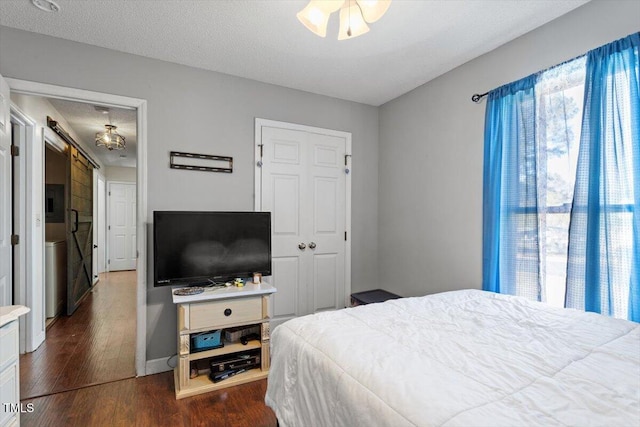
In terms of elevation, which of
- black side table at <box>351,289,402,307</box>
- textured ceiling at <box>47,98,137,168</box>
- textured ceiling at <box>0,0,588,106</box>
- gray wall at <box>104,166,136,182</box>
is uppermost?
textured ceiling at <box>0,0,588,106</box>

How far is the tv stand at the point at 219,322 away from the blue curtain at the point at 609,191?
82.7 inches

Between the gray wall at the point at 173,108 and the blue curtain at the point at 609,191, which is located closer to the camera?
the blue curtain at the point at 609,191

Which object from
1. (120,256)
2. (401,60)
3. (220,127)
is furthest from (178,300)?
(120,256)

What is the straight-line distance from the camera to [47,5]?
6.57 ft

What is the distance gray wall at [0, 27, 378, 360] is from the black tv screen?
272 mm

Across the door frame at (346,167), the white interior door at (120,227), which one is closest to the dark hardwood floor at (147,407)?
the door frame at (346,167)

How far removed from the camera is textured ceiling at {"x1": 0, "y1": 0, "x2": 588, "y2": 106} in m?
2.02

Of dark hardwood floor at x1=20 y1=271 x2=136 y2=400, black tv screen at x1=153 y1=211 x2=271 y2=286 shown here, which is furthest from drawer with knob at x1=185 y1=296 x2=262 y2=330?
dark hardwood floor at x1=20 y1=271 x2=136 y2=400

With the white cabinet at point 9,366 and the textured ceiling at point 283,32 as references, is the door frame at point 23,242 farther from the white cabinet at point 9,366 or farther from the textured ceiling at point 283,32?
the white cabinet at point 9,366

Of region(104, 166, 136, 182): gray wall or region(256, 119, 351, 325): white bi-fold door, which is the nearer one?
region(256, 119, 351, 325): white bi-fold door

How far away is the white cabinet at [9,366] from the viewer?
1447mm

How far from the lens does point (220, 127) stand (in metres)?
2.94

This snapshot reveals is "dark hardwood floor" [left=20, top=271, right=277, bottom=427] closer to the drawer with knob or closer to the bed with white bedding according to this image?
the drawer with knob

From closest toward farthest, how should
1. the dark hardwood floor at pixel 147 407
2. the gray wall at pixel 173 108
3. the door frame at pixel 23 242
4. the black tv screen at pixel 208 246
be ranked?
the dark hardwood floor at pixel 147 407, the gray wall at pixel 173 108, the black tv screen at pixel 208 246, the door frame at pixel 23 242
